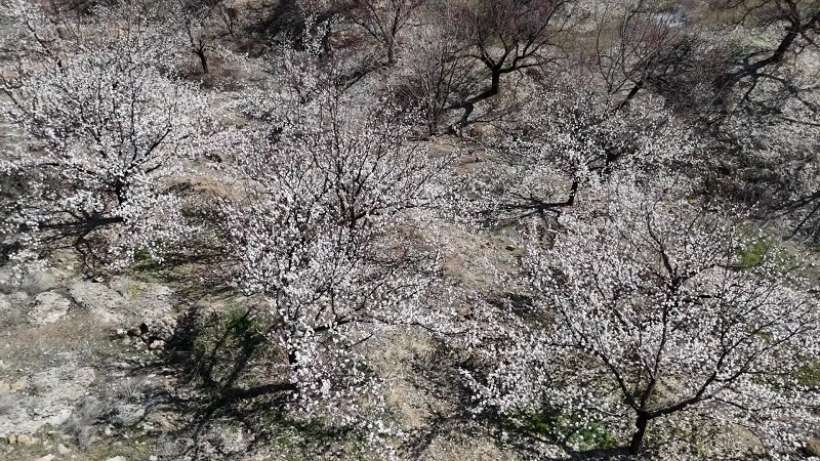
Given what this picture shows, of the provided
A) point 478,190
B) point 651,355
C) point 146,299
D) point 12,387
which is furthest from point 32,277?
point 478,190

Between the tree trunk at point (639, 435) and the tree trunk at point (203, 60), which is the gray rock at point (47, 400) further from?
the tree trunk at point (203, 60)

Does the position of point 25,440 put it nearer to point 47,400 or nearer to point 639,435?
point 47,400

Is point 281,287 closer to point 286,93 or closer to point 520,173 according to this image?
point 520,173

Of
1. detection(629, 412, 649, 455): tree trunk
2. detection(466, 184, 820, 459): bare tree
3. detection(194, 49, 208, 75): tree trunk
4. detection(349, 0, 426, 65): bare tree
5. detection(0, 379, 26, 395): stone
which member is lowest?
detection(0, 379, 26, 395): stone

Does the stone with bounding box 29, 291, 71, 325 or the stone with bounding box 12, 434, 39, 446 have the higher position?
the stone with bounding box 29, 291, 71, 325

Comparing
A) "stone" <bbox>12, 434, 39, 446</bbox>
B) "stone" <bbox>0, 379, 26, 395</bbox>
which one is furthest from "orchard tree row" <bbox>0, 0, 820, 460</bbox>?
"stone" <bbox>0, 379, 26, 395</bbox>

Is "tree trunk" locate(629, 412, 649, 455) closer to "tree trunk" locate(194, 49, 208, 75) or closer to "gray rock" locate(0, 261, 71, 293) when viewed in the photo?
"gray rock" locate(0, 261, 71, 293)
